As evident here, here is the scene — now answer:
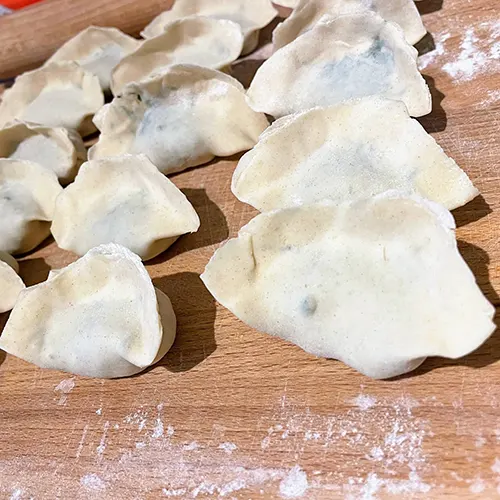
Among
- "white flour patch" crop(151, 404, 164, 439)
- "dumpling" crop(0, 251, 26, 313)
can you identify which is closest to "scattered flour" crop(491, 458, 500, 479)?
"white flour patch" crop(151, 404, 164, 439)

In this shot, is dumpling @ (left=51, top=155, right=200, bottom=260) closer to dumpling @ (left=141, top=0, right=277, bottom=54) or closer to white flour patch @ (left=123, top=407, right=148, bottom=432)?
white flour patch @ (left=123, top=407, right=148, bottom=432)

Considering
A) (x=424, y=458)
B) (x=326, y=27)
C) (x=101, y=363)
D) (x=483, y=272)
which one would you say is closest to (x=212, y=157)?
(x=326, y=27)

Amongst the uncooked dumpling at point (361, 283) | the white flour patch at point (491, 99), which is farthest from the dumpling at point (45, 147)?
the white flour patch at point (491, 99)

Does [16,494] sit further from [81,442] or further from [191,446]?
[191,446]

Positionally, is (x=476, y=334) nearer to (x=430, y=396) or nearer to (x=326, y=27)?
(x=430, y=396)

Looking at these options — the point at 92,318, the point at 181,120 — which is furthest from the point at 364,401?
the point at 181,120

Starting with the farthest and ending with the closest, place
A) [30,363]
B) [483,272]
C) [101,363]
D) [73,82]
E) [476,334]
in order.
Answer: [73,82] < [30,363] < [101,363] < [483,272] < [476,334]
